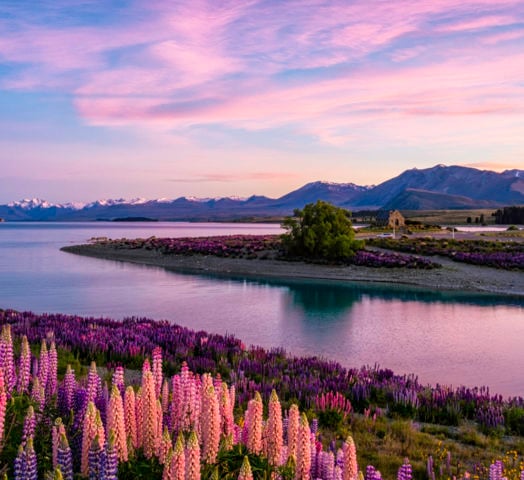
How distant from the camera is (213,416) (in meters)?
4.97

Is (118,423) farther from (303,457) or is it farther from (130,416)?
(303,457)

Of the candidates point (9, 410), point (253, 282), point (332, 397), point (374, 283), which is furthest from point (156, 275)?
point (9, 410)

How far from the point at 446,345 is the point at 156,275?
3618 centimetres

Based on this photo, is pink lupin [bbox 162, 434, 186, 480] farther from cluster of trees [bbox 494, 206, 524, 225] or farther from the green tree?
cluster of trees [bbox 494, 206, 524, 225]

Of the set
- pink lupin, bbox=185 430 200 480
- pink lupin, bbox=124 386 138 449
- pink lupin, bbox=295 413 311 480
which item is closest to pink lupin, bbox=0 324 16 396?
pink lupin, bbox=124 386 138 449

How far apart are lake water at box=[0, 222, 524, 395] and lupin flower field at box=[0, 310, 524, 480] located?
628 centimetres

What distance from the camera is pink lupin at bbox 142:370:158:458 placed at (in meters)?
5.12

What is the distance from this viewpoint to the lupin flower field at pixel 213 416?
4.70 m

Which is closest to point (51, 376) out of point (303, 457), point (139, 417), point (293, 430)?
point (139, 417)

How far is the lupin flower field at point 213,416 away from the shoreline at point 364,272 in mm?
30949

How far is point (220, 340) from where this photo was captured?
61.6ft

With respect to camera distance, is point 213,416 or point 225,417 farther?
point 225,417

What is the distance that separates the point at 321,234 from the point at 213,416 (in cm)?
5311

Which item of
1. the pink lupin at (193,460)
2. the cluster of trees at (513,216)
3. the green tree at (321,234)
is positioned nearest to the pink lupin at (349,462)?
the pink lupin at (193,460)
